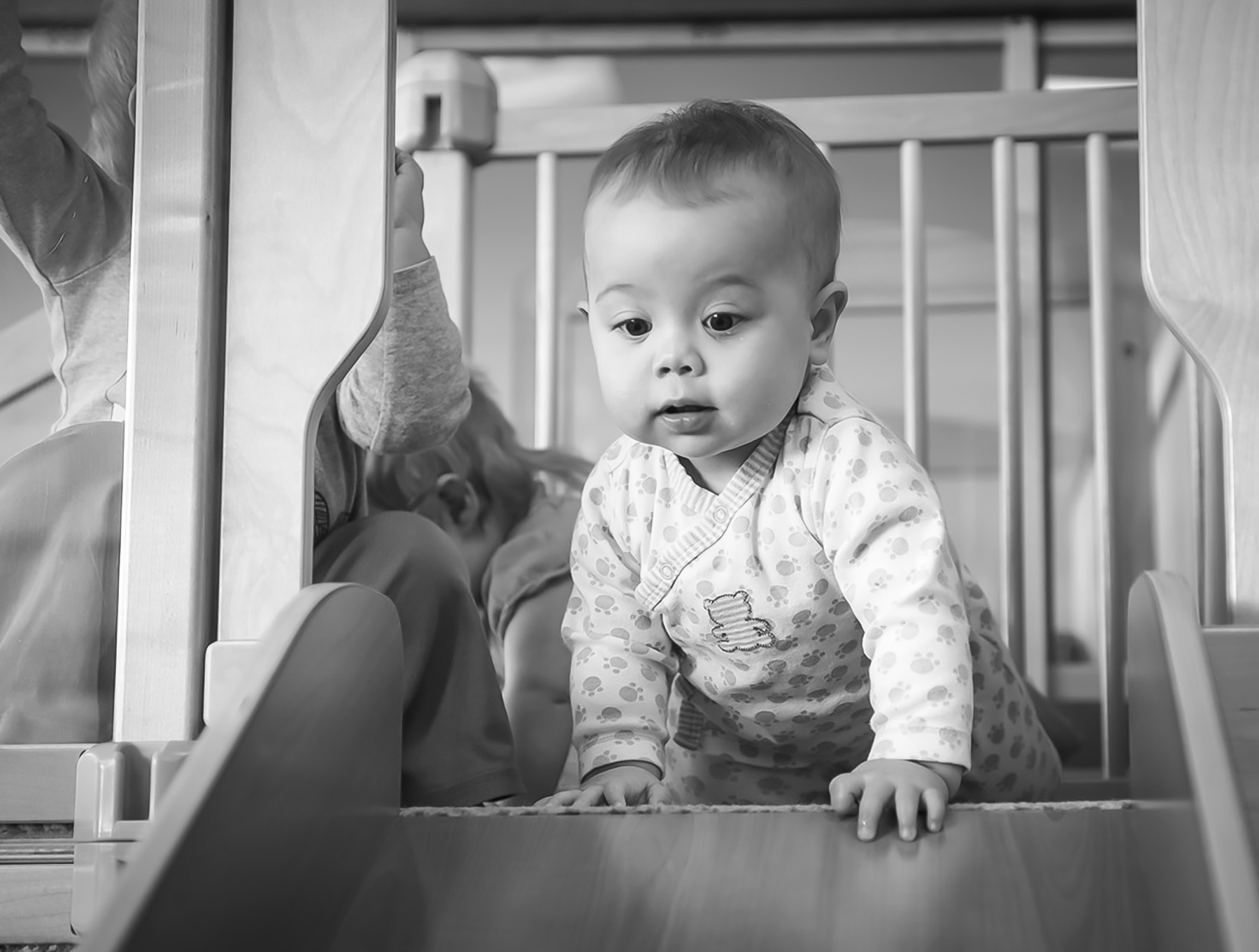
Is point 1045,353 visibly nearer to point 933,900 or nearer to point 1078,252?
point 1078,252

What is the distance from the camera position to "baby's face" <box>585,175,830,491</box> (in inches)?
32.8

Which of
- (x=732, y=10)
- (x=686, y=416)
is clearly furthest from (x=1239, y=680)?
(x=732, y=10)

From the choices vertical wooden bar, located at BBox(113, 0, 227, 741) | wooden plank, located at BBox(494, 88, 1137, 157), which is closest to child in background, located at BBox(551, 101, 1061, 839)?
vertical wooden bar, located at BBox(113, 0, 227, 741)

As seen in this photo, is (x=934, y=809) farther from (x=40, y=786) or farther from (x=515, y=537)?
(x=515, y=537)

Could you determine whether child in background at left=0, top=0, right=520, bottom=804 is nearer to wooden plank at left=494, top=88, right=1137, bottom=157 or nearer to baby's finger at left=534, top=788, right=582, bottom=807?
baby's finger at left=534, top=788, right=582, bottom=807

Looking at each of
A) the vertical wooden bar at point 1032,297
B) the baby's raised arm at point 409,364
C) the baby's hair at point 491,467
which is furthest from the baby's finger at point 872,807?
the vertical wooden bar at point 1032,297

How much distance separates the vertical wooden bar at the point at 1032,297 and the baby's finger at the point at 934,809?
132 centimetres

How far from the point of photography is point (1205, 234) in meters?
0.72

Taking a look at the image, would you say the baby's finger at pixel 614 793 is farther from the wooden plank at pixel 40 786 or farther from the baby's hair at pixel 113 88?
the baby's hair at pixel 113 88

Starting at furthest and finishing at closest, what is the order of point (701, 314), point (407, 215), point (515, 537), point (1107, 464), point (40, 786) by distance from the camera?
1. point (515, 537)
2. point (1107, 464)
3. point (407, 215)
4. point (701, 314)
5. point (40, 786)

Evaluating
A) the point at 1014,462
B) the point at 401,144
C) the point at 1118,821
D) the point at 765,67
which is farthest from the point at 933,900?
the point at 765,67

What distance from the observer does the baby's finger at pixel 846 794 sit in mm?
672

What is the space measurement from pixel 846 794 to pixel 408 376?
0.50 m

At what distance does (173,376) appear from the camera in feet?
2.45
